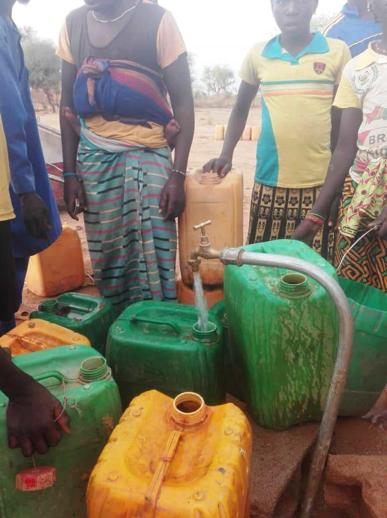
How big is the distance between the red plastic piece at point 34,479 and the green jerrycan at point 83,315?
1.00 m

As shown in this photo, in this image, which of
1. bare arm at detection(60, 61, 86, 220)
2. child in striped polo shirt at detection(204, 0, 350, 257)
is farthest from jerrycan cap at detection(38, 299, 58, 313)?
child in striped polo shirt at detection(204, 0, 350, 257)

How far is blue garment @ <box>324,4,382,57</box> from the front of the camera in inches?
124

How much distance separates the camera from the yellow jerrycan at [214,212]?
251cm

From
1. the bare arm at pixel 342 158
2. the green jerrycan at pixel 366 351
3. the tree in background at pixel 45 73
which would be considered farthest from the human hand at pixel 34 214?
the tree in background at pixel 45 73

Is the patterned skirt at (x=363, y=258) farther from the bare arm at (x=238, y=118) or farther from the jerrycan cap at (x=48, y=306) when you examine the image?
the jerrycan cap at (x=48, y=306)

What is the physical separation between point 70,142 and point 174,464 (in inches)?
75.2

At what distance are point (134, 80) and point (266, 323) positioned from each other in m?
1.35

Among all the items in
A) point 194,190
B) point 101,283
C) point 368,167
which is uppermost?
point 368,167

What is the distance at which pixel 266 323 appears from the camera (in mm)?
1688

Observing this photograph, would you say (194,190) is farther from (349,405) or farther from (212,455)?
(212,455)

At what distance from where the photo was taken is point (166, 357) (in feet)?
5.87

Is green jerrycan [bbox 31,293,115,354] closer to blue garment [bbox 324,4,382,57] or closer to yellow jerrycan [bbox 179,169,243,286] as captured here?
yellow jerrycan [bbox 179,169,243,286]

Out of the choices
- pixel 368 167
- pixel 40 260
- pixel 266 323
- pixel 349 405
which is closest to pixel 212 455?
pixel 266 323

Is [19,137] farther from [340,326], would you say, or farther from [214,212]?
[340,326]
